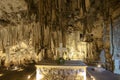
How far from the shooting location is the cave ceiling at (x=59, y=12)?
41.9 feet

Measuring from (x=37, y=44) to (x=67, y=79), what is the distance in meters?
7.46

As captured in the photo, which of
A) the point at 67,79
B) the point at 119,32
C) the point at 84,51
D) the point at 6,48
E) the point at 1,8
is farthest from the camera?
the point at 84,51

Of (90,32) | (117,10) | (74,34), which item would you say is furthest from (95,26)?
(117,10)

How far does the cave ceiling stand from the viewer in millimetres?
12781

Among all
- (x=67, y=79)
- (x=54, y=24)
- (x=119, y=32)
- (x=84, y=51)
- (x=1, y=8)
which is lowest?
(x=67, y=79)

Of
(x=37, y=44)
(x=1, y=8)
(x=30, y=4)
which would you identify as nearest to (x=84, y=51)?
(x=37, y=44)

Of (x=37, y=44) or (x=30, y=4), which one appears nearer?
(x=30, y=4)

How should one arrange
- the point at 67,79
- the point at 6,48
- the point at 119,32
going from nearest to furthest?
the point at 67,79 → the point at 119,32 → the point at 6,48

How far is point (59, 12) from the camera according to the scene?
1436cm

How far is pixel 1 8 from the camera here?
12.7 m

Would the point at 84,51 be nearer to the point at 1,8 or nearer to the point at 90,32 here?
the point at 90,32

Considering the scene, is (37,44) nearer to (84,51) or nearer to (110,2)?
(84,51)

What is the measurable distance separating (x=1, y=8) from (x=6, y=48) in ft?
11.2

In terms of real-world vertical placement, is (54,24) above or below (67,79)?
above
